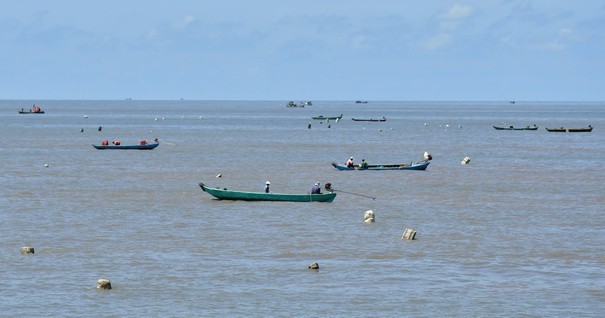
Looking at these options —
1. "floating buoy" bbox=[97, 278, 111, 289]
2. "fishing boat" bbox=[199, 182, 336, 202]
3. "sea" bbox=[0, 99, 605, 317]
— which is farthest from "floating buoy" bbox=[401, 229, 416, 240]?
"floating buoy" bbox=[97, 278, 111, 289]

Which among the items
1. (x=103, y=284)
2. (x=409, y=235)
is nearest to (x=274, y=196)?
(x=409, y=235)

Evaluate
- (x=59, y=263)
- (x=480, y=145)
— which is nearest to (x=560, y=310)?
(x=59, y=263)

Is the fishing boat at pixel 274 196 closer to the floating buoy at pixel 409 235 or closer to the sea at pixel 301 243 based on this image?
the sea at pixel 301 243

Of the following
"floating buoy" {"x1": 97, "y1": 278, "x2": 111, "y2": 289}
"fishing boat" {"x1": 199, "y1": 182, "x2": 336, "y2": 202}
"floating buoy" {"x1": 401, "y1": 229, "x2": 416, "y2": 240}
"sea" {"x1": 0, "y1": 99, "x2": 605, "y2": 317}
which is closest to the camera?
"sea" {"x1": 0, "y1": 99, "x2": 605, "y2": 317}

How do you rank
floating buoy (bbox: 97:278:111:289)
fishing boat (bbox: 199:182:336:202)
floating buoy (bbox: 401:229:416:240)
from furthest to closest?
fishing boat (bbox: 199:182:336:202) < floating buoy (bbox: 401:229:416:240) < floating buoy (bbox: 97:278:111:289)

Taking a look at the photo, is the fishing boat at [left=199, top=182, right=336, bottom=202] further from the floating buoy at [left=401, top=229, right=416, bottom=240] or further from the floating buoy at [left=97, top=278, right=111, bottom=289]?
the floating buoy at [left=97, top=278, right=111, bottom=289]

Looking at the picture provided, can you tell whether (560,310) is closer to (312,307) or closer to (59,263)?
(312,307)

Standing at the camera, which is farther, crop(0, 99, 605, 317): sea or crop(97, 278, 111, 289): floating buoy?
crop(97, 278, 111, 289): floating buoy

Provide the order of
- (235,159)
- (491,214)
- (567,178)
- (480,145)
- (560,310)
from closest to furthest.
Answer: (560,310) → (491,214) → (567,178) → (235,159) → (480,145)

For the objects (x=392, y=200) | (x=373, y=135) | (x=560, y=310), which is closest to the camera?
(x=560, y=310)

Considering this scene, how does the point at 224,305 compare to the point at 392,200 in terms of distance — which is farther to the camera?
the point at 392,200

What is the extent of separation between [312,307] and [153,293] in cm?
551

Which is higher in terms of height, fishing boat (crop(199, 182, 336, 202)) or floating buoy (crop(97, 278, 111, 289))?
floating buoy (crop(97, 278, 111, 289))

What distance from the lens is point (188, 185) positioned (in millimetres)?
77625
